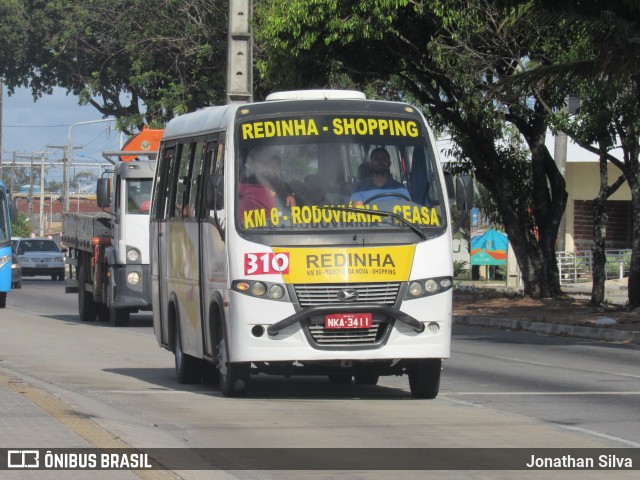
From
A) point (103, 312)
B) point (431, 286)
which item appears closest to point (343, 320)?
point (431, 286)

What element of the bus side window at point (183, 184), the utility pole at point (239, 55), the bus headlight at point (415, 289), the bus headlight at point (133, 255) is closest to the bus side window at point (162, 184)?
the bus side window at point (183, 184)


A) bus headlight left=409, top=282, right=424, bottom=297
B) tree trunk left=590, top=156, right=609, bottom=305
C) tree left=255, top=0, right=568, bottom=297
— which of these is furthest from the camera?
tree trunk left=590, top=156, right=609, bottom=305

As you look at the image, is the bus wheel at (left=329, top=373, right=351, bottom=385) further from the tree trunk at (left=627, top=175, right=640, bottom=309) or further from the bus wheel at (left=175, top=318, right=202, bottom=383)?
the tree trunk at (left=627, top=175, right=640, bottom=309)

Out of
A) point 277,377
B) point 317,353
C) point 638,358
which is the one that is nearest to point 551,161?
point 638,358

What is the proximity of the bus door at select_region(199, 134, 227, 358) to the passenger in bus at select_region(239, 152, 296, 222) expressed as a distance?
229 mm

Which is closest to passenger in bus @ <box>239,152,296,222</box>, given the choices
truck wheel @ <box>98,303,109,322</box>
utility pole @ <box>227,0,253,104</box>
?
utility pole @ <box>227,0,253,104</box>

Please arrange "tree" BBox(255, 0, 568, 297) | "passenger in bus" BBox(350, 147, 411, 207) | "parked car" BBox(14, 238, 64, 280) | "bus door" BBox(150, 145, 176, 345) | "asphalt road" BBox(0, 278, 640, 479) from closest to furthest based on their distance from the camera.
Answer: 1. "asphalt road" BBox(0, 278, 640, 479)
2. "passenger in bus" BBox(350, 147, 411, 207)
3. "bus door" BBox(150, 145, 176, 345)
4. "tree" BBox(255, 0, 568, 297)
5. "parked car" BBox(14, 238, 64, 280)

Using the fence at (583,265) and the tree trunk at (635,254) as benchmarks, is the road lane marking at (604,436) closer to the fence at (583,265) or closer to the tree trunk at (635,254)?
the tree trunk at (635,254)

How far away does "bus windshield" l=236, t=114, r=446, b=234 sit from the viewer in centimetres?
1228

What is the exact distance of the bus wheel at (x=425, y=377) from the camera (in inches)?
497

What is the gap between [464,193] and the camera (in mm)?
12961

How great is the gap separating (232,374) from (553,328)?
13010 mm

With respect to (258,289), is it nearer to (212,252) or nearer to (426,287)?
(212,252)

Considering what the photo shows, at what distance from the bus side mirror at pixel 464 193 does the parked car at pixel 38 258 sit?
41.4m
